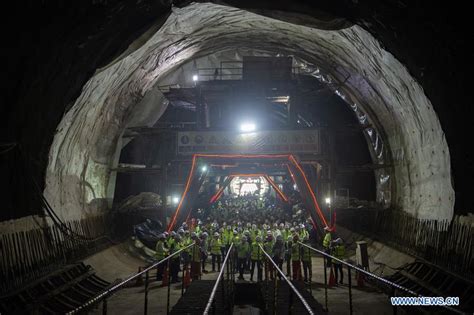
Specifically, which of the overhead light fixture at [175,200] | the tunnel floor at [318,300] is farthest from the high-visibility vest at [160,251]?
the overhead light fixture at [175,200]

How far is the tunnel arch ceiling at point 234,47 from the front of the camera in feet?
35.5

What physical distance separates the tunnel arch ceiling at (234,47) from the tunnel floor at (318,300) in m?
3.04

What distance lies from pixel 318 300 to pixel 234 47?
11.7 metres

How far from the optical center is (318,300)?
1030 centimetres

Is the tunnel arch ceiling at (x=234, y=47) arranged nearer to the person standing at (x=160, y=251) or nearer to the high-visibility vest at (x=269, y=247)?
the person standing at (x=160, y=251)

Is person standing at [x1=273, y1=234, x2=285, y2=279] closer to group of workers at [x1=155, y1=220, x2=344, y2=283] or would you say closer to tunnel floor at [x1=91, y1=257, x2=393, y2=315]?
group of workers at [x1=155, y1=220, x2=344, y2=283]

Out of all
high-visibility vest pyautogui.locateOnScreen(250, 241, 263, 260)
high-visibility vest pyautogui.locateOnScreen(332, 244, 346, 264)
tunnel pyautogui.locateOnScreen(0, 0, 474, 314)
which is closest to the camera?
tunnel pyautogui.locateOnScreen(0, 0, 474, 314)

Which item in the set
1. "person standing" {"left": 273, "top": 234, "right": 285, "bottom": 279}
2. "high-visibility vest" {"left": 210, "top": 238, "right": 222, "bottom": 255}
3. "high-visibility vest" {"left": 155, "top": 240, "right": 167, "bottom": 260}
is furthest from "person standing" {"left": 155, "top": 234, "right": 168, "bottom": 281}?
"person standing" {"left": 273, "top": 234, "right": 285, "bottom": 279}

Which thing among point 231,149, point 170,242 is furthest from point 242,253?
point 231,149

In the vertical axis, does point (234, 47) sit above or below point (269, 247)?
above

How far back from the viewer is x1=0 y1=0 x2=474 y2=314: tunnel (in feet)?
24.0

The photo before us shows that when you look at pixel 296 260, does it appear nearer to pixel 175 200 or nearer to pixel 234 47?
pixel 175 200

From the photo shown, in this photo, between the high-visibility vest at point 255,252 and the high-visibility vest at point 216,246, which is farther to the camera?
the high-visibility vest at point 216,246

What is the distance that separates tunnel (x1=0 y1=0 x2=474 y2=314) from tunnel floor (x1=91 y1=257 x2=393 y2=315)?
3.4 inches
